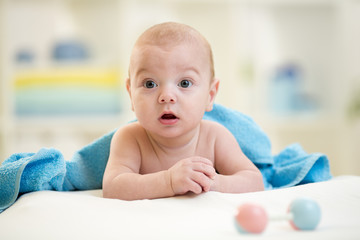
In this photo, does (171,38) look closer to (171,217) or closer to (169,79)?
(169,79)

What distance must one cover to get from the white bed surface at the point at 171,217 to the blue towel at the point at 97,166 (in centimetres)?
9

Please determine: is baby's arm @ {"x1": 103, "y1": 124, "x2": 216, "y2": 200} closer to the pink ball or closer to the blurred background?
the pink ball

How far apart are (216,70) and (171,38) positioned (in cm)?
231

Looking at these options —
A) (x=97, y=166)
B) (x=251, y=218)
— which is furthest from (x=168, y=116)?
(x=251, y=218)

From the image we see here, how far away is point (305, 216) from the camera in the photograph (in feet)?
1.96

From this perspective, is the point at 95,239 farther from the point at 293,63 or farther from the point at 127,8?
the point at 293,63

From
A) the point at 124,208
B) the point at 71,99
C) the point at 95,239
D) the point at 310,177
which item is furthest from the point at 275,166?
the point at 71,99

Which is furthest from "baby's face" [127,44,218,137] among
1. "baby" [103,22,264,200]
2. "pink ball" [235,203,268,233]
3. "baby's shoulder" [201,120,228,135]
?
"pink ball" [235,203,268,233]

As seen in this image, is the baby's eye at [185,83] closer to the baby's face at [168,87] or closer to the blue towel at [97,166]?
the baby's face at [168,87]

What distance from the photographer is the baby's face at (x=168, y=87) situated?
93 cm

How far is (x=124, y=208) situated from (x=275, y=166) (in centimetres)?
63

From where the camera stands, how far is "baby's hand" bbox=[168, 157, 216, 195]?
81 cm

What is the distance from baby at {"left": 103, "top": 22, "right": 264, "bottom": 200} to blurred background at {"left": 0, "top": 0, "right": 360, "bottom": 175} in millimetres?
1912

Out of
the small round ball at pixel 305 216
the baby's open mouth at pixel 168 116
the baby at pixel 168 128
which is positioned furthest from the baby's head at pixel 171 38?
the small round ball at pixel 305 216
